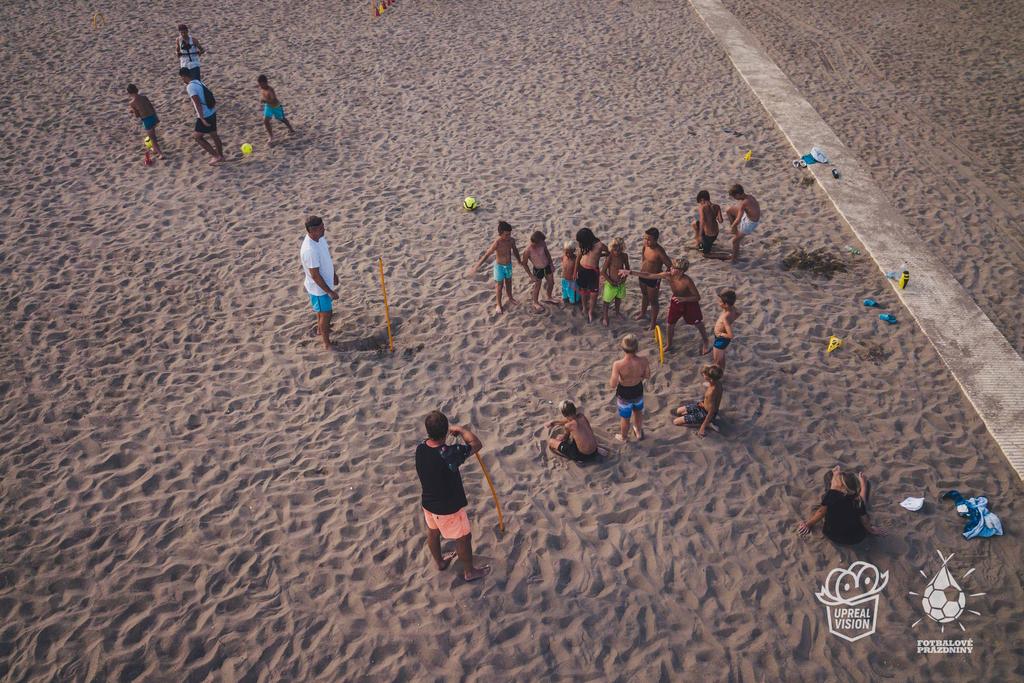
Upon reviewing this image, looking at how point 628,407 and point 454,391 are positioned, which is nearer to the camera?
point 628,407

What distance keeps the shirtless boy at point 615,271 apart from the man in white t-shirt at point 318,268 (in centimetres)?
318

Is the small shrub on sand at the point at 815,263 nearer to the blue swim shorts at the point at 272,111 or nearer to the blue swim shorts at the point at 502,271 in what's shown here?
the blue swim shorts at the point at 502,271

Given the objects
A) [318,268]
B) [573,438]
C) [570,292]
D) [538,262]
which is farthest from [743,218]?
[318,268]

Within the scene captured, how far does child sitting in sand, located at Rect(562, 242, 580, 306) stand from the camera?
320 inches

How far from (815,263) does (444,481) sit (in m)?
6.64

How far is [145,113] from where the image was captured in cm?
1125

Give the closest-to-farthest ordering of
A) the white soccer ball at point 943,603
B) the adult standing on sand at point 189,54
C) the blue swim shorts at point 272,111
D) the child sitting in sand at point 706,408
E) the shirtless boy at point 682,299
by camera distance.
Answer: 1. the white soccer ball at point 943,603
2. the child sitting in sand at point 706,408
3. the shirtless boy at point 682,299
4. the blue swim shorts at point 272,111
5. the adult standing on sand at point 189,54

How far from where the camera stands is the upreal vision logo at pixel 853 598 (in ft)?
17.7

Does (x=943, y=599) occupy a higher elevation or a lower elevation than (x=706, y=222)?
lower

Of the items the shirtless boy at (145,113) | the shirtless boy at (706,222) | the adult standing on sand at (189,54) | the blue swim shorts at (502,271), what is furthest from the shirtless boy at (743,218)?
the adult standing on sand at (189,54)

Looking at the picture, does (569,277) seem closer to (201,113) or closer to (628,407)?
(628,407)

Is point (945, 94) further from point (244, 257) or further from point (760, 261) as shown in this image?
point (244, 257)

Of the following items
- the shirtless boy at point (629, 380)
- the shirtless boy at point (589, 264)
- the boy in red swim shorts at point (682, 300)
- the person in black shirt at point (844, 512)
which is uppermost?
the shirtless boy at point (589, 264)

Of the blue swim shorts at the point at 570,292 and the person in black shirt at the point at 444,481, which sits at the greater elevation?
the blue swim shorts at the point at 570,292
